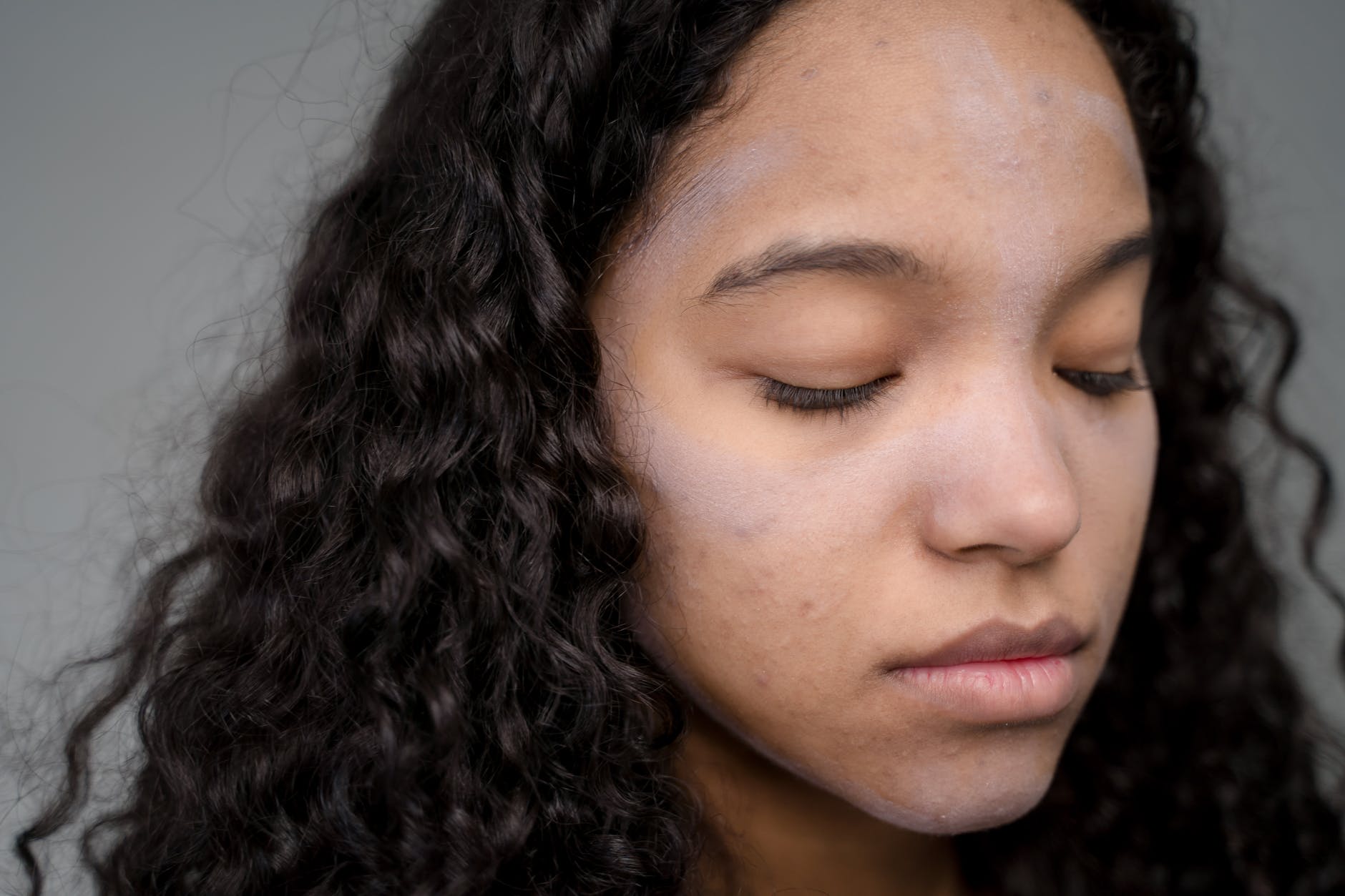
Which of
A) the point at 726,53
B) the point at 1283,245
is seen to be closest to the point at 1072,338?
the point at 726,53

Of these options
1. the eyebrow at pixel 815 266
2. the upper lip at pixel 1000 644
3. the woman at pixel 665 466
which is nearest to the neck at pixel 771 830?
the woman at pixel 665 466

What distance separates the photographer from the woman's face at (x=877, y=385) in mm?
1024

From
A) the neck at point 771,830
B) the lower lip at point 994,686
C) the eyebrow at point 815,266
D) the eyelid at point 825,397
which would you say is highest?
the eyebrow at point 815,266

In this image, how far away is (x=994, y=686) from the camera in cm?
105

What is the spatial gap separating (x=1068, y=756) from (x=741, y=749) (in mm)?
568

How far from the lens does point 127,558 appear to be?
1312 millimetres

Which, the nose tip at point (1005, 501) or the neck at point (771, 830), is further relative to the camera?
the neck at point (771, 830)

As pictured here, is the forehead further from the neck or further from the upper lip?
the neck

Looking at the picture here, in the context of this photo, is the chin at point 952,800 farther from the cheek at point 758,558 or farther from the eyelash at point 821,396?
the eyelash at point 821,396

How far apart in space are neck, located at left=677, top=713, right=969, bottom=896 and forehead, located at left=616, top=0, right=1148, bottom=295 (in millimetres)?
480

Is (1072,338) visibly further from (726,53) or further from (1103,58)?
(726,53)

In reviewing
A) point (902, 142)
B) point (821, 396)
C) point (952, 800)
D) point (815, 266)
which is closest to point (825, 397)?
point (821, 396)

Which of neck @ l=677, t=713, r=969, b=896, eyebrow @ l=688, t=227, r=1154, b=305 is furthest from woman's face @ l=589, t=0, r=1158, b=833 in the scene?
neck @ l=677, t=713, r=969, b=896

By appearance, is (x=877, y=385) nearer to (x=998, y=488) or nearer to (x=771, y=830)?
(x=998, y=488)
